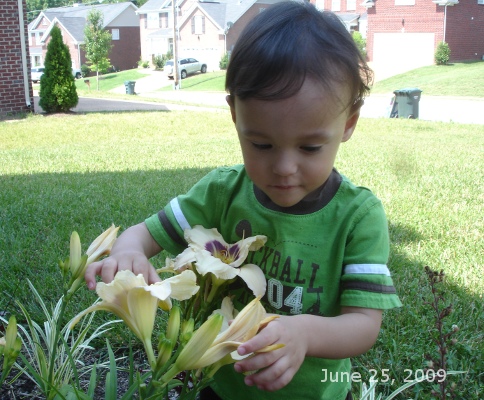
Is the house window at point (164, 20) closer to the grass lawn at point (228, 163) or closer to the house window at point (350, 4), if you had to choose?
the house window at point (350, 4)

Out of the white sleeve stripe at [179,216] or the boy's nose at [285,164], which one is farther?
the white sleeve stripe at [179,216]

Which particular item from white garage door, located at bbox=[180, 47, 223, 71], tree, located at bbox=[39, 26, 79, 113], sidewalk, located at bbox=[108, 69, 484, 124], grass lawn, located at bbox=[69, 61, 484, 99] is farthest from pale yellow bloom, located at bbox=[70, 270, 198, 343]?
white garage door, located at bbox=[180, 47, 223, 71]

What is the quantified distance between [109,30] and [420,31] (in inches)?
1336

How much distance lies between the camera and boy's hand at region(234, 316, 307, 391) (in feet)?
3.59

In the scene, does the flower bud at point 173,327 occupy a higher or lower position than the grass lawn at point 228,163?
higher

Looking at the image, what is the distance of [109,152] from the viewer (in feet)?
27.1

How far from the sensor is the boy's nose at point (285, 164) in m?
1.37

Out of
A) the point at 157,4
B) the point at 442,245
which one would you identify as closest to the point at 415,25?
the point at 157,4

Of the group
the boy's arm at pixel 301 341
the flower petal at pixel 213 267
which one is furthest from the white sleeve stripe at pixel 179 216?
the boy's arm at pixel 301 341

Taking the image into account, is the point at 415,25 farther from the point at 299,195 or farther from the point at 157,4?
the point at 299,195

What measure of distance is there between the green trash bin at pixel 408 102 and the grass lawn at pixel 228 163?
427 centimetres

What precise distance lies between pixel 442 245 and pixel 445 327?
1.35m

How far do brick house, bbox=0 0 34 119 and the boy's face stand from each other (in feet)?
42.4

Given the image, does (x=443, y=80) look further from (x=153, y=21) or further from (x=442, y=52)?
(x=153, y=21)
